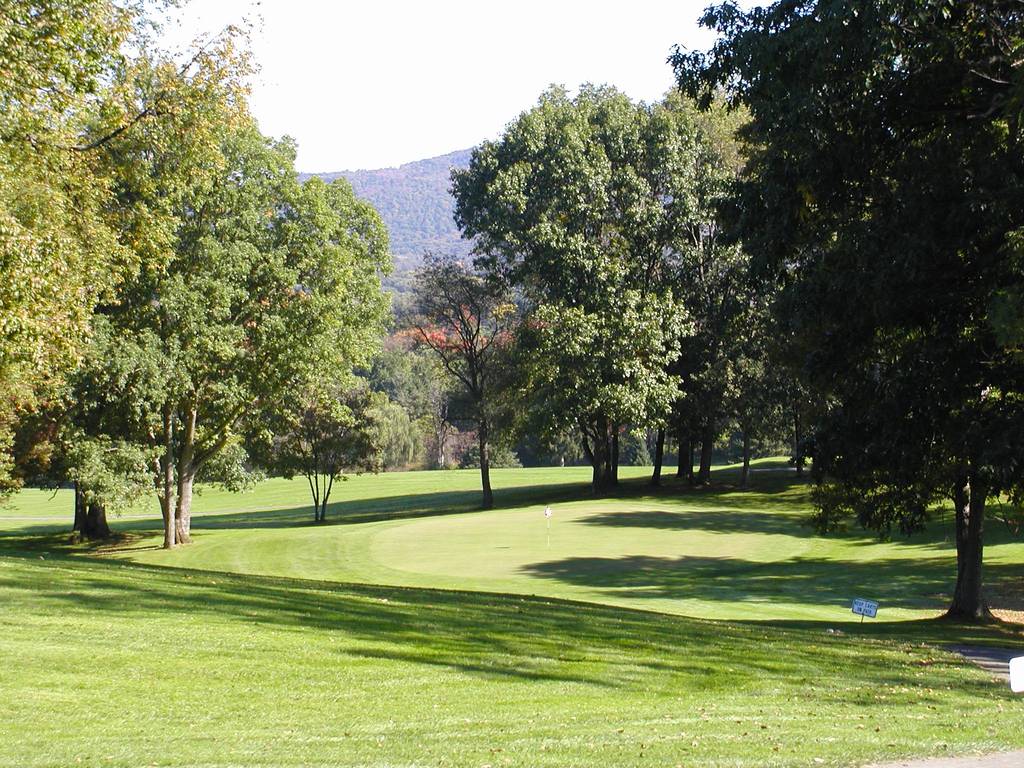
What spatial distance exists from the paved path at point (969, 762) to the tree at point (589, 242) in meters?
38.4

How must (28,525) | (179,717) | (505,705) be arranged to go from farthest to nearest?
(28,525) < (505,705) < (179,717)

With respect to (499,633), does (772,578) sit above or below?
below

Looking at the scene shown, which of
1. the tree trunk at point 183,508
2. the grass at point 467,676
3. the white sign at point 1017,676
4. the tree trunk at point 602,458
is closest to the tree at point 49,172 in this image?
the grass at point 467,676

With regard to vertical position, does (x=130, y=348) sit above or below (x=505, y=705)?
above

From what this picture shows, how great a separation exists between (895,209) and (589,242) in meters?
34.6

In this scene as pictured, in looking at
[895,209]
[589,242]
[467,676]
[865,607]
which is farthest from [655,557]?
[589,242]

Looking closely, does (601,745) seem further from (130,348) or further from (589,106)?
(589,106)

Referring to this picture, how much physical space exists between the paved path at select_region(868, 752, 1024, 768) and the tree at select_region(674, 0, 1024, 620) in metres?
6.22

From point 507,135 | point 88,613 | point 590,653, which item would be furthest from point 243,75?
point 507,135

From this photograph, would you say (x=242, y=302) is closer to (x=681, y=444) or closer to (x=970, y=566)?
(x=970, y=566)

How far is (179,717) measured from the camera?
29.2ft

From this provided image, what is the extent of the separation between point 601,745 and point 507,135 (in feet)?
157

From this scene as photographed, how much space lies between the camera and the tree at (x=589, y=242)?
47.5 m

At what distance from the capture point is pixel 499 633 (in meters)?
13.9
